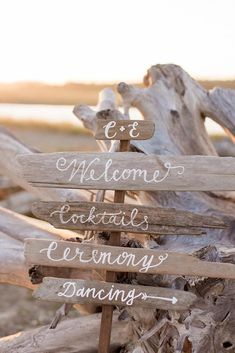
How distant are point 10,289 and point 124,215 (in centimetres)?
289

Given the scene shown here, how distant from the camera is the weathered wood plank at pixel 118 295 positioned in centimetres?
191

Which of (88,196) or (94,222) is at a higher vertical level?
(88,196)

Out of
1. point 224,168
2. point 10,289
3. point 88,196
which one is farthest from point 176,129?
point 10,289

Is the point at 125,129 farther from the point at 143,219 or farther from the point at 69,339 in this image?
the point at 69,339

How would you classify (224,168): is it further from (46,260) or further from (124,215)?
(46,260)

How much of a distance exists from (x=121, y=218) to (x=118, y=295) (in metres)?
0.20

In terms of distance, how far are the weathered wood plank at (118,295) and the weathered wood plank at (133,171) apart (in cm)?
26

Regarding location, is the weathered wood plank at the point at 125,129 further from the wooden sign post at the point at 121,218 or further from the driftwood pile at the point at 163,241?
the driftwood pile at the point at 163,241

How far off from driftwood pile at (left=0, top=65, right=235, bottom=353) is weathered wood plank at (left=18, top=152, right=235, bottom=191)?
0.20m

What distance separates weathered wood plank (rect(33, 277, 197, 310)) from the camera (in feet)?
6.28

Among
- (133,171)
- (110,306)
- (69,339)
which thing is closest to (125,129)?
(133,171)

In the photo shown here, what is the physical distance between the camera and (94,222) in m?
1.93

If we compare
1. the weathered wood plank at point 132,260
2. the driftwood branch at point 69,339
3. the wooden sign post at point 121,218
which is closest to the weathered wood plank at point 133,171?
the wooden sign post at point 121,218

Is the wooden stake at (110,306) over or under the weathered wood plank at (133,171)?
under
